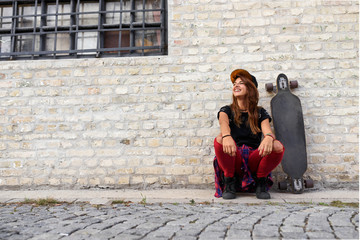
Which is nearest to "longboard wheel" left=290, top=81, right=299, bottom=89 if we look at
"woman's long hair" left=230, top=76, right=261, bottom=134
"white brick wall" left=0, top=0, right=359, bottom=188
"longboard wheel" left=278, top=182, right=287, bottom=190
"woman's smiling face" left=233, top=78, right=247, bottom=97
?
"white brick wall" left=0, top=0, right=359, bottom=188

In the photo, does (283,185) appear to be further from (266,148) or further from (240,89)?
(240,89)

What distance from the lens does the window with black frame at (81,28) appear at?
4617mm

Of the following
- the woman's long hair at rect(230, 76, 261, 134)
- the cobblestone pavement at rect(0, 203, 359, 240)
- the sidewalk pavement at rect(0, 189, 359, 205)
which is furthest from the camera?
the woman's long hair at rect(230, 76, 261, 134)

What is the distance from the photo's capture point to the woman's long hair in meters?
3.57

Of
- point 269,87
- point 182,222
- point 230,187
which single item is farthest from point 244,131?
point 182,222

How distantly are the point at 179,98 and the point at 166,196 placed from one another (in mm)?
1367

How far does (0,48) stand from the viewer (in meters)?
4.82

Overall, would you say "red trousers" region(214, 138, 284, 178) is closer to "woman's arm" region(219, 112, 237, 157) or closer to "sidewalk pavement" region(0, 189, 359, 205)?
"woman's arm" region(219, 112, 237, 157)

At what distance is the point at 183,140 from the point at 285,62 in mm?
1782

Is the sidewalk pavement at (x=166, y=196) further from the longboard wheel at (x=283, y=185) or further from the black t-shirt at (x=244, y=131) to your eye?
the black t-shirt at (x=244, y=131)

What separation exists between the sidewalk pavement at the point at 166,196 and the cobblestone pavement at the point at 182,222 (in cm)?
28

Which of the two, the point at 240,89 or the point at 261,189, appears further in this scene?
the point at 240,89

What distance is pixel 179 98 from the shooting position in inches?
169

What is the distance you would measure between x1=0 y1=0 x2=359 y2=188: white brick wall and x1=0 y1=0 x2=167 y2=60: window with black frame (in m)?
0.30
